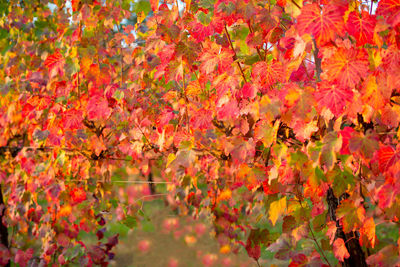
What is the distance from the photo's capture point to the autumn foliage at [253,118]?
132cm

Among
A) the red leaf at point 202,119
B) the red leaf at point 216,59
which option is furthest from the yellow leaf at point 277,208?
the red leaf at point 216,59

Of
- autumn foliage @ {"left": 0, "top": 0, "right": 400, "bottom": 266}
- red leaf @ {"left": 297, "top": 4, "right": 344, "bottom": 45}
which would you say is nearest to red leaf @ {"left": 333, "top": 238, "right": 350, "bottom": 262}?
autumn foliage @ {"left": 0, "top": 0, "right": 400, "bottom": 266}

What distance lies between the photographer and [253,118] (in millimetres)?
1786

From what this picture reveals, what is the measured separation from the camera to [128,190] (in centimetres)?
992

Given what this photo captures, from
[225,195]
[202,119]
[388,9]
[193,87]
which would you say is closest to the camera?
[388,9]

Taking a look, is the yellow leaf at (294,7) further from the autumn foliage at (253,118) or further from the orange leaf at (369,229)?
the orange leaf at (369,229)

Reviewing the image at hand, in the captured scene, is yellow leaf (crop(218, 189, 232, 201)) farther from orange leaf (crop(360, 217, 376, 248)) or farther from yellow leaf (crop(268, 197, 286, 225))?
orange leaf (crop(360, 217, 376, 248))

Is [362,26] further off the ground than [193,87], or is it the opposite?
[362,26]

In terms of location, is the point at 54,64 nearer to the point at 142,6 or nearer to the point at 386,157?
the point at 142,6

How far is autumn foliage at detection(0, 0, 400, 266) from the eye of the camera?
1320 millimetres

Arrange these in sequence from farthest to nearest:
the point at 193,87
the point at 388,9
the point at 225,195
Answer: the point at 225,195 → the point at 193,87 → the point at 388,9

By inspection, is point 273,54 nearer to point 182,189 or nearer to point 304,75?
point 304,75

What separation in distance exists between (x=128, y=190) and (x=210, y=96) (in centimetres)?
810

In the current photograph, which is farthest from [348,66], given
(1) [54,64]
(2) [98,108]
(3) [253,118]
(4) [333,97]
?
(1) [54,64]
